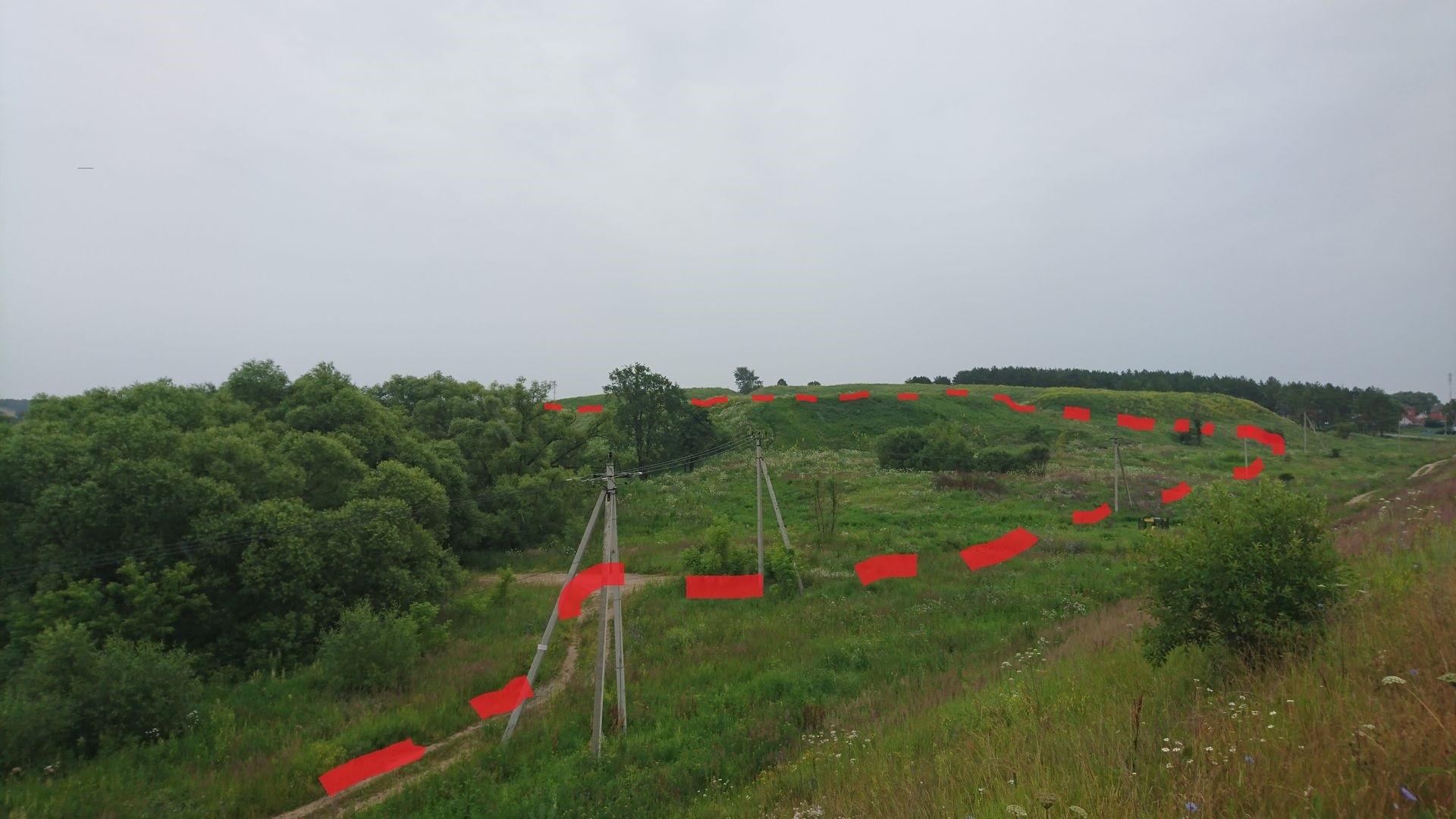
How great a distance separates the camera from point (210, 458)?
17.3 m

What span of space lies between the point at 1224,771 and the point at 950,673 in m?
7.72

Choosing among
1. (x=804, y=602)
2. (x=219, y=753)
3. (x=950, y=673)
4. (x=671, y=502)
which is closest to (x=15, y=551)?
(x=219, y=753)

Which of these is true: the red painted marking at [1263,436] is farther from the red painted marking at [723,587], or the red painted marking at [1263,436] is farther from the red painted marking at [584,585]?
the red painted marking at [584,585]

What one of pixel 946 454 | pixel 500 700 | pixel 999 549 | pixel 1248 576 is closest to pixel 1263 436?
pixel 946 454

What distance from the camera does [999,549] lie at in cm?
2244

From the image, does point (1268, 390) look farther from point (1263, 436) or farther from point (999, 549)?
point (999, 549)

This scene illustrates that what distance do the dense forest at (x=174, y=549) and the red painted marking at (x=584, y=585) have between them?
383cm

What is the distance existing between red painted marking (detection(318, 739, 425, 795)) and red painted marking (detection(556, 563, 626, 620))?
3.33m

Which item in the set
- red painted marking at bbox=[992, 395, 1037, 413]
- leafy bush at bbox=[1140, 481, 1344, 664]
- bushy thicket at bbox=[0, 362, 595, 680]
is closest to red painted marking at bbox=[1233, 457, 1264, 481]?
red painted marking at bbox=[992, 395, 1037, 413]

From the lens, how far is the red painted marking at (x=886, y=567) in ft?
64.6

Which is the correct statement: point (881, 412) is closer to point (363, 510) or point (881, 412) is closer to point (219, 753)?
point (363, 510)

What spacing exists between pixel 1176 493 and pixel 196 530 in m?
39.5

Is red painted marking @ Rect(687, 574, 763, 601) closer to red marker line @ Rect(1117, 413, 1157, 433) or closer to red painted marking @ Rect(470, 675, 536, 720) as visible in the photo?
red painted marking @ Rect(470, 675, 536, 720)

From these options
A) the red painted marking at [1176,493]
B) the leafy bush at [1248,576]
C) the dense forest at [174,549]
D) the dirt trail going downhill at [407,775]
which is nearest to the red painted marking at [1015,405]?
the red painted marking at [1176,493]
